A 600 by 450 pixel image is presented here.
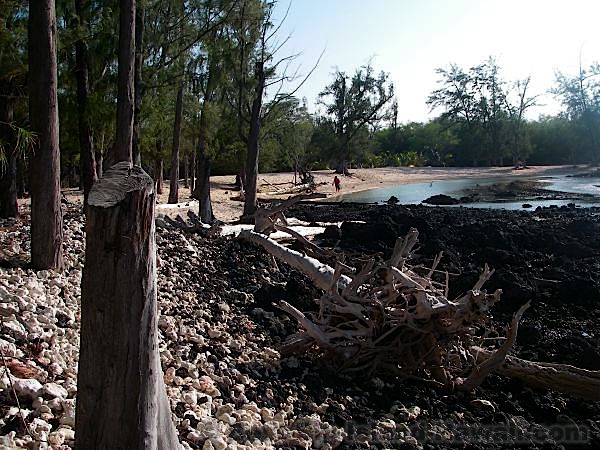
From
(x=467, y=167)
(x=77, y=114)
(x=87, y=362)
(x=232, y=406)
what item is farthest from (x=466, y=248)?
(x=467, y=167)

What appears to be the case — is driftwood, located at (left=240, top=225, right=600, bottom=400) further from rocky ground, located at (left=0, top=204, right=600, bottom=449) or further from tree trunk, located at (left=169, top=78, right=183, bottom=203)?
tree trunk, located at (left=169, top=78, right=183, bottom=203)

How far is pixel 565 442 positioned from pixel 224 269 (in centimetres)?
591

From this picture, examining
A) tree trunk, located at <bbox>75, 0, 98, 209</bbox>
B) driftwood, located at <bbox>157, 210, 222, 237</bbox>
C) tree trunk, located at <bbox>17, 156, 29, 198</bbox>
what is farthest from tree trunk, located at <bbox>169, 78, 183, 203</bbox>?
driftwood, located at <bbox>157, 210, 222, 237</bbox>

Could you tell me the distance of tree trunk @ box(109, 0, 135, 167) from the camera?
10414mm

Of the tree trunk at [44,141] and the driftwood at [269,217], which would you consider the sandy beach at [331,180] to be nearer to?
the driftwood at [269,217]

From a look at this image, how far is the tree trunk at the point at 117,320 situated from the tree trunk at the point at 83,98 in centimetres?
953

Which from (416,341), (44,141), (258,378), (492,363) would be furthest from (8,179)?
(492,363)

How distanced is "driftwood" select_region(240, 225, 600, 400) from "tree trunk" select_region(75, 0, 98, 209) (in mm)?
7412

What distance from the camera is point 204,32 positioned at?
51.0ft

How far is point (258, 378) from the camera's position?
205 inches

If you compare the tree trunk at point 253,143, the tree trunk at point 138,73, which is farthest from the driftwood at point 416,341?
the tree trunk at point 253,143

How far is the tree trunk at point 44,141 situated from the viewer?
682 cm

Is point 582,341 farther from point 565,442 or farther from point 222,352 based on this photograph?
point 222,352

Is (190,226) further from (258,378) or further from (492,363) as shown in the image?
(492,363)
